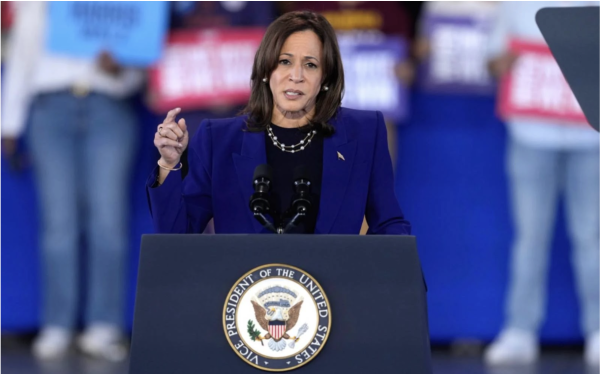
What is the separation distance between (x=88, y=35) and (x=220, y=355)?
133 inches

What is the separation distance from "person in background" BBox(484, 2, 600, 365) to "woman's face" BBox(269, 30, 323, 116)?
2683 millimetres

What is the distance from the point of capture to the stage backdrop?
5.36m

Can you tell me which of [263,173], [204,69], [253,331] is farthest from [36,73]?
[253,331]

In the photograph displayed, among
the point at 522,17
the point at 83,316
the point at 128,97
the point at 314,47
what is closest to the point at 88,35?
the point at 128,97

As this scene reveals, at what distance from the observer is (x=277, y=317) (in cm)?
194

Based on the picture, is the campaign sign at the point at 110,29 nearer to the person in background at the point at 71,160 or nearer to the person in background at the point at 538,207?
the person in background at the point at 71,160

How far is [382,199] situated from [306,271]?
71 centimetres

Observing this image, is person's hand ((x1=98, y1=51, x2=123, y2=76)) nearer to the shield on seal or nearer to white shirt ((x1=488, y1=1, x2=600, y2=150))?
white shirt ((x1=488, y1=1, x2=600, y2=150))

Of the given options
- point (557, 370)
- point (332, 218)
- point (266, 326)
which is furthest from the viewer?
Answer: point (557, 370)

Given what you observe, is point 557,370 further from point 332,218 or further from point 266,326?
point 266,326

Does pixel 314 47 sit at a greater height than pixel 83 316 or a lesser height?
greater

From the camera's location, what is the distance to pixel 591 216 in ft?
16.5

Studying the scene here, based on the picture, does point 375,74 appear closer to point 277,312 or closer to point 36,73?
point 36,73

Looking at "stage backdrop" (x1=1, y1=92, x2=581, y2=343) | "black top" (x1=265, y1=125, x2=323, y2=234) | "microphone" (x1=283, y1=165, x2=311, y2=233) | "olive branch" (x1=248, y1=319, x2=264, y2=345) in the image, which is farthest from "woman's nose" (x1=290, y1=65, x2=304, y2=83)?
"stage backdrop" (x1=1, y1=92, x2=581, y2=343)
